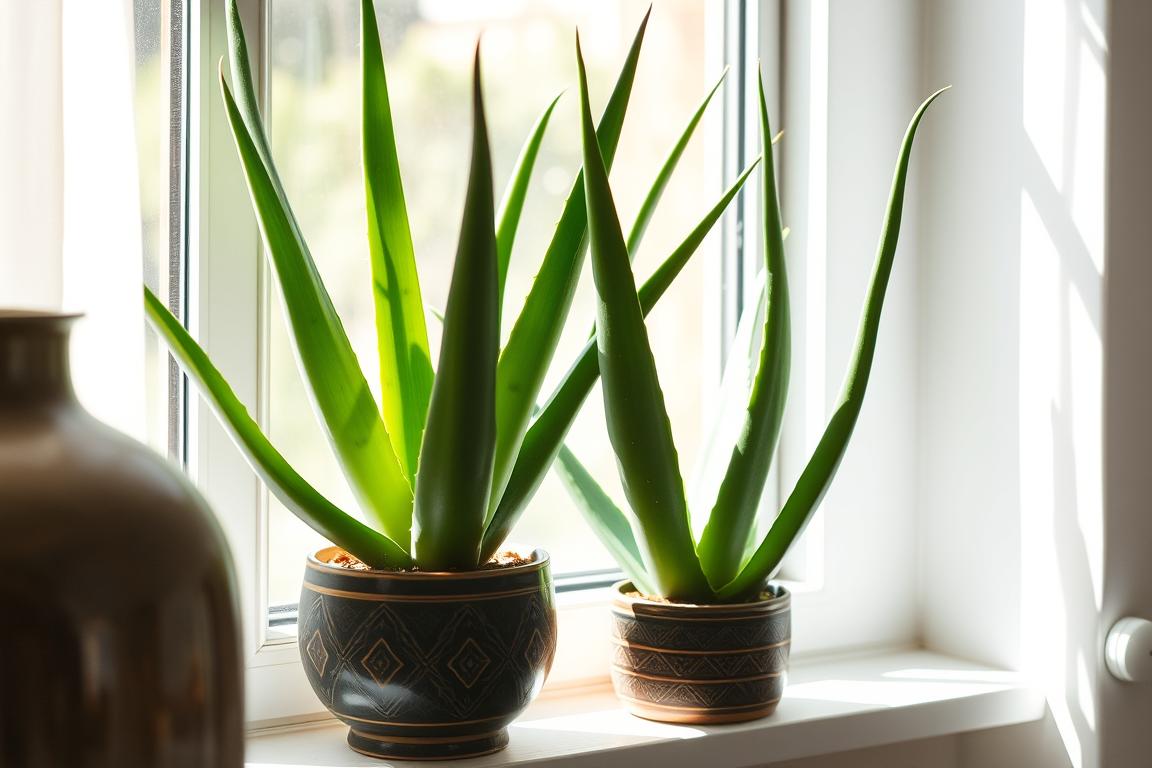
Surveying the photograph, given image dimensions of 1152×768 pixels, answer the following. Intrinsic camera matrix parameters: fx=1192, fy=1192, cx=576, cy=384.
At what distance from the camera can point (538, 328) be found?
2.56 feet

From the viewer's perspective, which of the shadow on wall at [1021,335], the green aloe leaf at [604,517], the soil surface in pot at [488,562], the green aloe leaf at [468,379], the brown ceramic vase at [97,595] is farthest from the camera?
the shadow on wall at [1021,335]

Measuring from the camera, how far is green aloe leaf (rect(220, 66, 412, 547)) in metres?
0.72

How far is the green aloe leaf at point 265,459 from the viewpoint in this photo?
70 cm

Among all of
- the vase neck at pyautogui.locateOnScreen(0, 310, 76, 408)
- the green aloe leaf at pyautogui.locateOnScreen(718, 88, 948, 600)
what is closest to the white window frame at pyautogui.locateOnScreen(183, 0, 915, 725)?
the green aloe leaf at pyautogui.locateOnScreen(718, 88, 948, 600)

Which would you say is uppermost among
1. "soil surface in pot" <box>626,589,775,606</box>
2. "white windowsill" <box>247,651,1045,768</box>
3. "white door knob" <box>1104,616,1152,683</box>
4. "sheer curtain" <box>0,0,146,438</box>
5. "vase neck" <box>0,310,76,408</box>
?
"sheer curtain" <box>0,0,146,438</box>

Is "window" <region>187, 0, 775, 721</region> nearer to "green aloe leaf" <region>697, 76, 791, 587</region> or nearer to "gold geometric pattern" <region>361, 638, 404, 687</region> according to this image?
"gold geometric pattern" <region>361, 638, 404, 687</region>

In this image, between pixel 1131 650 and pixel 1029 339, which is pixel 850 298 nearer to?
pixel 1029 339

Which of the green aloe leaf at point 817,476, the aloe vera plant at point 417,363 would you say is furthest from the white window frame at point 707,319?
the green aloe leaf at point 817,476

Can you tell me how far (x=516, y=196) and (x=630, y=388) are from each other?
0.17 metres

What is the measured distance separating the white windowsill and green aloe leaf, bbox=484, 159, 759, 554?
167 mm

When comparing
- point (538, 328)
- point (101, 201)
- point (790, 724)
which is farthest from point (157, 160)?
point (790, 724)

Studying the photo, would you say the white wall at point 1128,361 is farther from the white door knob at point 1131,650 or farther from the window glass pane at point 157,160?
the window glass pane at point 157,160

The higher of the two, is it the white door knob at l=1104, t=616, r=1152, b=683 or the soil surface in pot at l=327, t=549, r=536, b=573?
the soil surface in pot at l=327, t=549, r=536, b=573

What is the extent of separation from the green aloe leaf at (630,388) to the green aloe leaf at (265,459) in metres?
0.16
